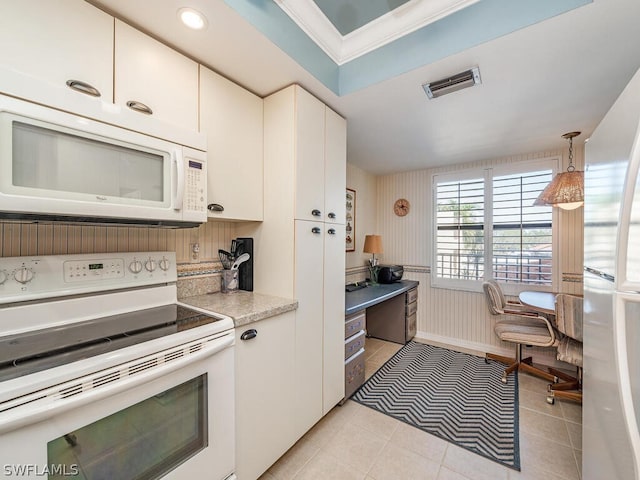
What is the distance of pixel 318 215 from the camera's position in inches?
70.9

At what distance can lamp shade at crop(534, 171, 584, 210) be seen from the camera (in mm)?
2191

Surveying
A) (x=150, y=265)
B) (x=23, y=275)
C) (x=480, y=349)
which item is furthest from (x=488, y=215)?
(x=23, y=275)

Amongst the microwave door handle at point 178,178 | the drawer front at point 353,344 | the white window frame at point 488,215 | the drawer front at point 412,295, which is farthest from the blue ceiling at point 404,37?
the drawer front at point 412,295

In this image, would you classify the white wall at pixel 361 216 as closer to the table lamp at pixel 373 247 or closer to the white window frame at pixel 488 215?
the table lamp at pixel 373 247

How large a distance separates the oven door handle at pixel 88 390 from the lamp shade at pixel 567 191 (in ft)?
9.53

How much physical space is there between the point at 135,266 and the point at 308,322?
104cm

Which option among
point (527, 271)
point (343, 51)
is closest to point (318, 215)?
point (343, 51)

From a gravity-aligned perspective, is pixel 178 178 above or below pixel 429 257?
above

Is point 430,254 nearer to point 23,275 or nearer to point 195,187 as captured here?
point 195,187

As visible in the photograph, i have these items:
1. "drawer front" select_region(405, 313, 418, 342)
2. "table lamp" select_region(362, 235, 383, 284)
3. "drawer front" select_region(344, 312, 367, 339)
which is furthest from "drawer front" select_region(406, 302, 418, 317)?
"drawer front" select_region(344, 312, 367, 339)

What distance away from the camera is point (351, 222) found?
3.41m

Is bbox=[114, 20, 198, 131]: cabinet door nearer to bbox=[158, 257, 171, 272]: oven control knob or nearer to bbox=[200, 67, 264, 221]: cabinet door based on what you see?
bbox=[200, 67, 264, 221]: cabinet door

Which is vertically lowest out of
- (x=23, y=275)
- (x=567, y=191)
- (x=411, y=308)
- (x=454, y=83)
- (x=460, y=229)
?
(x=411, y=308)

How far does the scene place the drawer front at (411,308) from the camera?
132 inches
